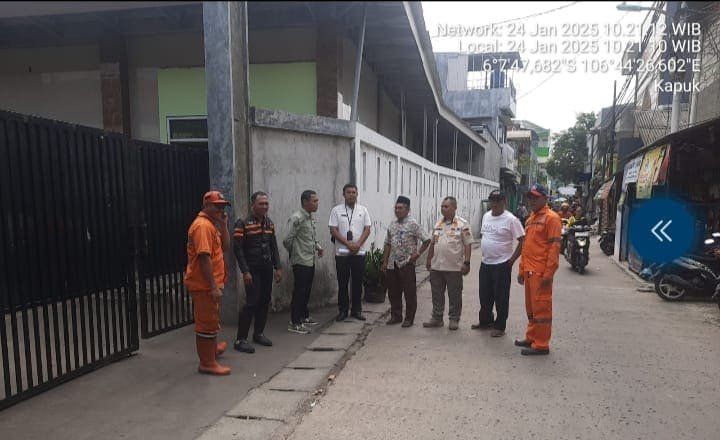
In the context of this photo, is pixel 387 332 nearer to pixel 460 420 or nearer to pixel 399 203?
pixel 399 203

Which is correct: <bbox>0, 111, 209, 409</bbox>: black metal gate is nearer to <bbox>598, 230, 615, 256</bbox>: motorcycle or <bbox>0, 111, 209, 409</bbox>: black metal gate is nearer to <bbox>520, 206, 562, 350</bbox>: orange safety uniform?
<bbox>520, 206, 562, 350</bbox>: orange safety uniform

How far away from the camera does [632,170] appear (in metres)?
11.4

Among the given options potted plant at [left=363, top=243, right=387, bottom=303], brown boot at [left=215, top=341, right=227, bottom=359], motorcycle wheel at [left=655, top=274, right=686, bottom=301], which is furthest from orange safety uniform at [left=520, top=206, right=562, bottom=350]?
motorcycle wheel at [left=655, top=274, right=686, bottom=301]

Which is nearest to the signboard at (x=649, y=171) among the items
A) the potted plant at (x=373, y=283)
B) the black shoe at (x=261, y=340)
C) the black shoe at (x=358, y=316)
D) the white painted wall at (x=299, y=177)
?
the potted plant at (x=373, y=283)

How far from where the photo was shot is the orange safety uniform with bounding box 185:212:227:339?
4.02 m

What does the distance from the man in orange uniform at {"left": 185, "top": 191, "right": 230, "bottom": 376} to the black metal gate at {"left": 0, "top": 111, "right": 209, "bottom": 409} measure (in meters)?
0.86

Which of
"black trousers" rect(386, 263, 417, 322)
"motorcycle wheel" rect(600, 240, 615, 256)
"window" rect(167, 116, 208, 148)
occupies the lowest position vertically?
"motorcycle wheel" rect(600, 240, 615, 256)

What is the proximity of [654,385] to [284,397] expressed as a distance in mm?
3181

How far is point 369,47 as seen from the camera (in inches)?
359

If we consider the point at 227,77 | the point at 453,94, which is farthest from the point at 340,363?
the point at 453,94

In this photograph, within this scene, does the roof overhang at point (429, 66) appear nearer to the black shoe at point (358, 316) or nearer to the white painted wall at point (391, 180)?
the white painted wall at point (391, 180)

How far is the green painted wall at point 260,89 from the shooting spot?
28.0 feet

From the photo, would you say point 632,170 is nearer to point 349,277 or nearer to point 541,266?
point 541,266

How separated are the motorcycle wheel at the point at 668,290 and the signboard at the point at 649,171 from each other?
2.10 m
